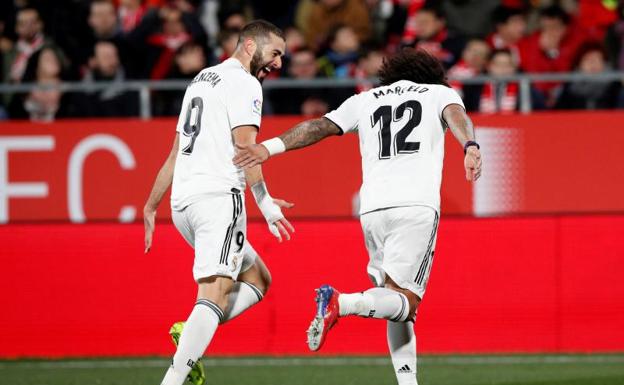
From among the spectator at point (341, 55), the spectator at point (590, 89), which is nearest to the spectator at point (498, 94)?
the spectator at point (590, 89)

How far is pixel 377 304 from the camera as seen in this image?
7883 mm

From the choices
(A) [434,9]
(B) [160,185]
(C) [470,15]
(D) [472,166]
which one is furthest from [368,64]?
(D) [472,166]

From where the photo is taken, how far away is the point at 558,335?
37.7 ft

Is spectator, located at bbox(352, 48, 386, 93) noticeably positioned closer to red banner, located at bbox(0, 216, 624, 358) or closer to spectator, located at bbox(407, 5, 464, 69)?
spectator, located at bbox(407, 5, 464, 69)

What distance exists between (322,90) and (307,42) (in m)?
1.57

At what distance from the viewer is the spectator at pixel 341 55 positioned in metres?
14.7

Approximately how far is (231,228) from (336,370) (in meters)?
2.74

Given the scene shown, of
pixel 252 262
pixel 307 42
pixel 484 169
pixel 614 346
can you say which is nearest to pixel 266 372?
pixel 252 262

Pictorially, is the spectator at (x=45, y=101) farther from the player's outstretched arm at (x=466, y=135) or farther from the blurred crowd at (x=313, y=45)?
the player's outstretched arm at (x=466, y=135)

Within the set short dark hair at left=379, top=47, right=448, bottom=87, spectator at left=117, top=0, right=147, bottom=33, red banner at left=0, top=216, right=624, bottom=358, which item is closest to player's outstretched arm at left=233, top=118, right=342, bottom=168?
short dark hair at left=379, top=47, right=448, bottom=87

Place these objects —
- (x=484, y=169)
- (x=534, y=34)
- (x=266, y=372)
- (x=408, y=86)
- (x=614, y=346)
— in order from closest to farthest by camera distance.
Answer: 1. (x=408, y=86)
2. (x=266, y=372)
3. (x=614, y=346)
4. (x=484, y=169)
5. (x=534, y=34)

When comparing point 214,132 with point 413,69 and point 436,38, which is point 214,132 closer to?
point 413,69

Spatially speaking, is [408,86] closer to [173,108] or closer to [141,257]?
[141,257]

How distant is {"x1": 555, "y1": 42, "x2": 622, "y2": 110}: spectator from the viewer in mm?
13984
